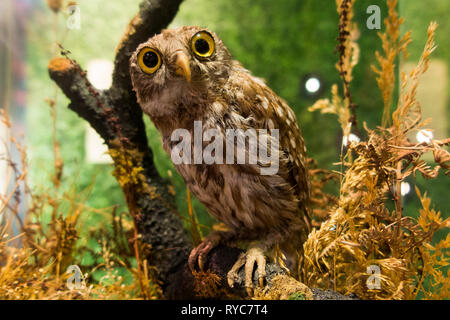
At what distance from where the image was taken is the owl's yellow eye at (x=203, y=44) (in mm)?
1068

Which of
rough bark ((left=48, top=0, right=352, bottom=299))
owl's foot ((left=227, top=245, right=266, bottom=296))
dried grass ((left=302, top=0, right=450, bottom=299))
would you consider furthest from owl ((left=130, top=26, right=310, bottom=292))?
rough bark ((left=48, top=0, right=352, bottom=299))

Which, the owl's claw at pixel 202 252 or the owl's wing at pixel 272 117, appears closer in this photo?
the owl's wing at pixel 272 117

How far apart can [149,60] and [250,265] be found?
2.68ft

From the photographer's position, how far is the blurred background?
1.43m

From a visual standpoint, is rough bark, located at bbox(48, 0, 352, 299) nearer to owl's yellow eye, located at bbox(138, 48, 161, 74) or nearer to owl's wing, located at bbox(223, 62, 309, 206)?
owl's yellow eye, located at bbox(138, 48, 161, 74)

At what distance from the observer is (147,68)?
1.08 metres

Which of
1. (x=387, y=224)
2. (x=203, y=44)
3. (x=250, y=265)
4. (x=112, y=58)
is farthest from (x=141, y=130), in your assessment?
(x=387, y=224)

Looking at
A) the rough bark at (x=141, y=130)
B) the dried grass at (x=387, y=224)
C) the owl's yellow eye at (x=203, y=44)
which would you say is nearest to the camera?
the dried grass at (x=387, y=224)

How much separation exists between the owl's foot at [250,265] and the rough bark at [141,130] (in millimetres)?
271

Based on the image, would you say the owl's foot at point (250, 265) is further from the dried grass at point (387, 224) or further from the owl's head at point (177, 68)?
the owl's head at point (177, 68)

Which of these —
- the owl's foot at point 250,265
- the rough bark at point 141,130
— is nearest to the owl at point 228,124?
the owl's foot at point 250,265
